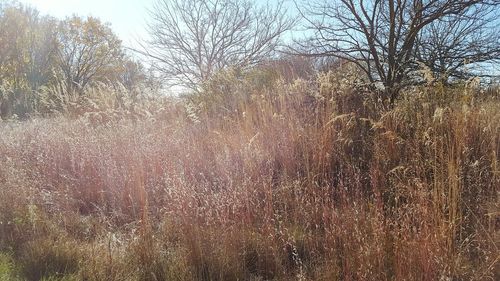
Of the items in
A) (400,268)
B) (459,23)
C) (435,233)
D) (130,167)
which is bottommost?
(400,268)

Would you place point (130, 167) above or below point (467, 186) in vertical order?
above

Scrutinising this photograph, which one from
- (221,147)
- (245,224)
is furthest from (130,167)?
A: (245,224)

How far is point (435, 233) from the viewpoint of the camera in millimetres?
1952

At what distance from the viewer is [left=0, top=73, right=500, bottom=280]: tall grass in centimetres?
214

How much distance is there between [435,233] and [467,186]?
3.57 feet

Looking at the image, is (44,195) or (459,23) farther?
(459,23)

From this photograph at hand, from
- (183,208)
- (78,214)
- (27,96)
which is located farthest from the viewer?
(27,96)

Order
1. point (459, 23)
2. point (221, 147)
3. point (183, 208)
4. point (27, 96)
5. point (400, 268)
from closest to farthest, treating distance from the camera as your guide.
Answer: point (400, 268), point (183, 208), point (221, 147), point (459, 23), point (27, 96)

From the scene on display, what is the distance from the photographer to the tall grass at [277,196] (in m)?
2.14

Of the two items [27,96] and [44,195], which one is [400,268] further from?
[27,96]

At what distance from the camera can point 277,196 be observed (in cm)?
302

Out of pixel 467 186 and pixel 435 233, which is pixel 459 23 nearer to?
pixel 467 186

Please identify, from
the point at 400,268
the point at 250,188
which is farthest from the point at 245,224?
the point at 400,268

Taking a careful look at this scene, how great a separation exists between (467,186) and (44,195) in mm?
3686
